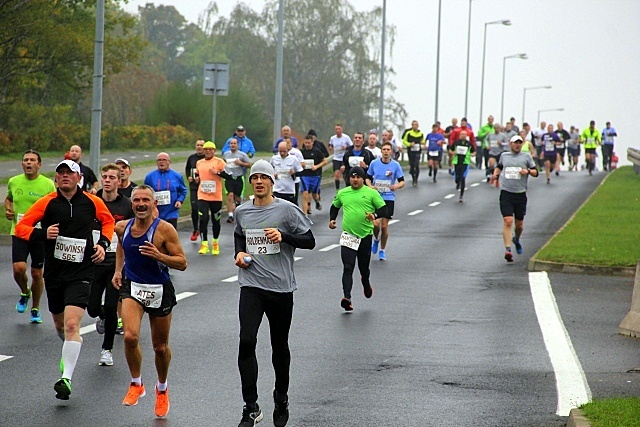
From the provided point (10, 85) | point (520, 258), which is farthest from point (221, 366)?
point (10, 85)

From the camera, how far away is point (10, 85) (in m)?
46.3

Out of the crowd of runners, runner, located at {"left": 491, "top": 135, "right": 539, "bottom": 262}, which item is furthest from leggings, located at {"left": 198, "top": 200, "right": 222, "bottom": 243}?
the crowd of runners

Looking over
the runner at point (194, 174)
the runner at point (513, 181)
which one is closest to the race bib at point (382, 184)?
the runner at point (513, 181)

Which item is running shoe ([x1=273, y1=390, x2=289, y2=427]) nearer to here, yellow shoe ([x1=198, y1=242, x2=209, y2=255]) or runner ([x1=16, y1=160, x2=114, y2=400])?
runner ([x1=16, y1=160, x2=114, y2=400])

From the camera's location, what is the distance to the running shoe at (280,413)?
866 cm

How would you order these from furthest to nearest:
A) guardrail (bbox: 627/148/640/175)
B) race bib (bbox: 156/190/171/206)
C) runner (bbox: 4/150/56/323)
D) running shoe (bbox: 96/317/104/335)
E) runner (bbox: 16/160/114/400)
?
guardrail (bbox: 627/148/640/175) → race bib (bbox: 156/190/171/206) → runner (bbox: 4/150/56/323) → running shoe (bbox: 96/317/104/335) → runner (bbox: 16/160/114/400)

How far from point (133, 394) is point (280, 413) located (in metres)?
1.12

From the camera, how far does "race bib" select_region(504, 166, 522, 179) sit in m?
21.3

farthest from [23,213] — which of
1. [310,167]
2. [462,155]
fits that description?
[462,155]

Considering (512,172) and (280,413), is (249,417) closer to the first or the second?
(280,413)

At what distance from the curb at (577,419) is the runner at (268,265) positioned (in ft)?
6.21

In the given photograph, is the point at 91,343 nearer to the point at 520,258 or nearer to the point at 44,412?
the point at 44,412

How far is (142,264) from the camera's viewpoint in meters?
9.25

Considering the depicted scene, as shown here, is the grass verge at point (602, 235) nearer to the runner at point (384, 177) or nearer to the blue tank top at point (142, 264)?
the runner at point (384, 177)
